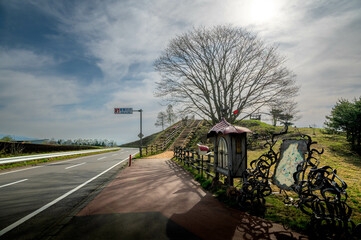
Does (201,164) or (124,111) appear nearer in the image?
(201,164)

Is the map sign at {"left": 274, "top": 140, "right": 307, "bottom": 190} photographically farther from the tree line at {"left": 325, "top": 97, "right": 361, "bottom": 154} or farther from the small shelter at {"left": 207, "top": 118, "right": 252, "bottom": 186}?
the tree line at {"left": 325, "top": 97, "right": 361, "bottom": 154}

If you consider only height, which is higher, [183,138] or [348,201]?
[183,138]

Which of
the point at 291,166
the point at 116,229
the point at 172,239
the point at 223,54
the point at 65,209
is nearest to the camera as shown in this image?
the point at 172,239

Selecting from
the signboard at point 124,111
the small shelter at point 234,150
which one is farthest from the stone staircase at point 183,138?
the small shelter at point 234,150

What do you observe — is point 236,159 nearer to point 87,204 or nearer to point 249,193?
point 249,193

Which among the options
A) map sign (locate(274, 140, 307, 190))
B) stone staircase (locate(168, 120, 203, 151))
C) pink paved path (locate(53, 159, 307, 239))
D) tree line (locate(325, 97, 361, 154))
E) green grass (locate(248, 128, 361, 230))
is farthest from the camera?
stone staircase (locate(168, 120, 203, 151))

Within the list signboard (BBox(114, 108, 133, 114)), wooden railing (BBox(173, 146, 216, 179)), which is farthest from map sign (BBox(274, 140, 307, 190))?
signboard (BBox(114, 108, 133, 114))

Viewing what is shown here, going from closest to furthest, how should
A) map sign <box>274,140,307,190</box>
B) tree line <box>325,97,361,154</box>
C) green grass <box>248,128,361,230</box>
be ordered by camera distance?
green grass <box>248,128,361,230</box> → map sign <box>274,140,307,190</box> → tree line <box>325,97,361,154</box>

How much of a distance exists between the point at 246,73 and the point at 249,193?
12907 millimetres

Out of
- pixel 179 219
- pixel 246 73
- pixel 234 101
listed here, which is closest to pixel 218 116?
pixel 234 101

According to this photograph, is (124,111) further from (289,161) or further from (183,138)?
(289,161)

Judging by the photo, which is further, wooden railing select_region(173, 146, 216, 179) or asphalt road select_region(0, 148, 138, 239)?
wooden railing select_region(173, 146, 216, 179)

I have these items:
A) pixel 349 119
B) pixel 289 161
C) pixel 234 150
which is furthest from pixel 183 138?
pixel 289 161

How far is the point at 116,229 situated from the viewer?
371 centimetres
